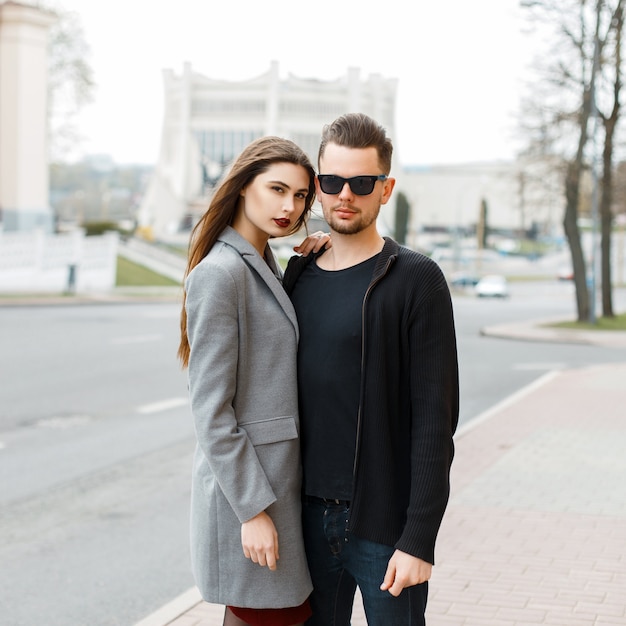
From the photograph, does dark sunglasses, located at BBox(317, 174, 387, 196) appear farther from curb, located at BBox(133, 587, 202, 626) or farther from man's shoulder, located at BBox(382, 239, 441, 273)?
curb, located at BBox(133, 587, 202, 626)

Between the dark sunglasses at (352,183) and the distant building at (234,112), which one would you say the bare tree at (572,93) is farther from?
the distant building at (234,112)

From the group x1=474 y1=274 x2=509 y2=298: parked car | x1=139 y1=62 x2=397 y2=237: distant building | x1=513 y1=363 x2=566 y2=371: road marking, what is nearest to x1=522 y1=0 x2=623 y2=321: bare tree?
x1=513 y1=363 x2=566 y2=371: road marking

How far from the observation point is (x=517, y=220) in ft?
507

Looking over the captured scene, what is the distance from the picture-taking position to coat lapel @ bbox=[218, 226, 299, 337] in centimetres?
282

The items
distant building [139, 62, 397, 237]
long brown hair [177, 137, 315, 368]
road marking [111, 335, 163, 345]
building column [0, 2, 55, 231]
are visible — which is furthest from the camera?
distant building [139, 62, 397, 237]

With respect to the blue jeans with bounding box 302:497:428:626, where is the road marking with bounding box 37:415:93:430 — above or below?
below

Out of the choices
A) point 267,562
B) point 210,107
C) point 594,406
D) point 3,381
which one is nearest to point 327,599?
point 267,562

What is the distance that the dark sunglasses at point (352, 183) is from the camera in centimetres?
282

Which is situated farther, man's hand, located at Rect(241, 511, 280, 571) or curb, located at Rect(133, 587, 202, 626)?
curb, located at Rect(133, 587, 202, 626)

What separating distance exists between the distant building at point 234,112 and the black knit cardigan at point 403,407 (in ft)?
428

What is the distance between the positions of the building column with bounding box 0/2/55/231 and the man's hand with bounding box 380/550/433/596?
40.1 meters

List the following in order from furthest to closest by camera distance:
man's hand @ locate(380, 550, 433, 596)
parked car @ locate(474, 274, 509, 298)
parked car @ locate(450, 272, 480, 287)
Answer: parked car @ locate(450, 272, 480, 287) → parked car @ locate(474, 274, 509, 298) → man's hand @ locate(380, 550, 433, 596)

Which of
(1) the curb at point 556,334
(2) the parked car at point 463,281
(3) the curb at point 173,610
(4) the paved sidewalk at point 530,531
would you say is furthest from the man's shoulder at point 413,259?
(2) the parked car at point 463,281

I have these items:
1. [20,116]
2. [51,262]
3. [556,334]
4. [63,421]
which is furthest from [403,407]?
[20,116]
